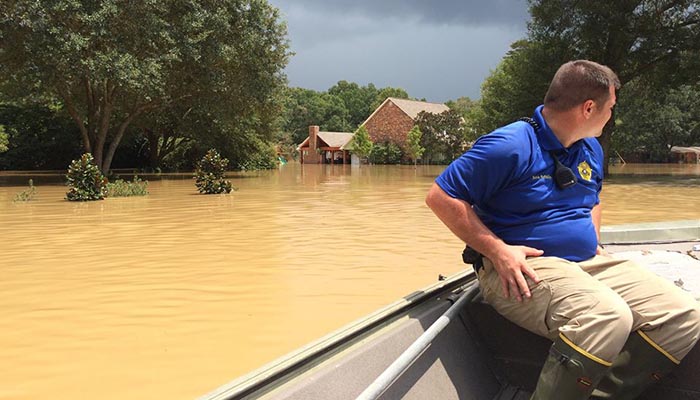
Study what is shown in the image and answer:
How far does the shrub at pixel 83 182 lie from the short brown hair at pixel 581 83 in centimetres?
1501

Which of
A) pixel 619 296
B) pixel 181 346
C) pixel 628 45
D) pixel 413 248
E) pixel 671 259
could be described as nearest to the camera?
pixel 619 296

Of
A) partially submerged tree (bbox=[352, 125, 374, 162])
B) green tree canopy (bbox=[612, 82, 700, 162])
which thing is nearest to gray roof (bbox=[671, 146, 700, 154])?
green tree canopy (bbox=[612, 82, 700, 162])

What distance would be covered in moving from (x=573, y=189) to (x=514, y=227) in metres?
0.34

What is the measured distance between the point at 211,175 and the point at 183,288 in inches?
486

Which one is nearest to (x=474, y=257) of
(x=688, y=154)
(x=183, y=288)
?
(x=183, y=288)

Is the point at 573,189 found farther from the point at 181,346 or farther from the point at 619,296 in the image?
the point at 181,346

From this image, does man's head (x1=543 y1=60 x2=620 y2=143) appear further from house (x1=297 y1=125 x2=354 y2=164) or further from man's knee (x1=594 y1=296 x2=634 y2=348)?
house (x1=297 y1=125 x2=354 y2=164)

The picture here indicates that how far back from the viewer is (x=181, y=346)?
395 centimetres

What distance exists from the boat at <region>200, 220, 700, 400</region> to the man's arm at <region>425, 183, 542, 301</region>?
0.28 meters

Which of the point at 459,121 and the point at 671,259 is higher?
the point at 459,121

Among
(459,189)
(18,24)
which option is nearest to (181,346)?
(459,189)

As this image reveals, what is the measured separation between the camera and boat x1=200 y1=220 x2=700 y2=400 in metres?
1.83

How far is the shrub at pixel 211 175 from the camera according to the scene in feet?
57.6

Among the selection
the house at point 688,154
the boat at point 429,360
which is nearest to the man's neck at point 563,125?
the boat at point 429,360
